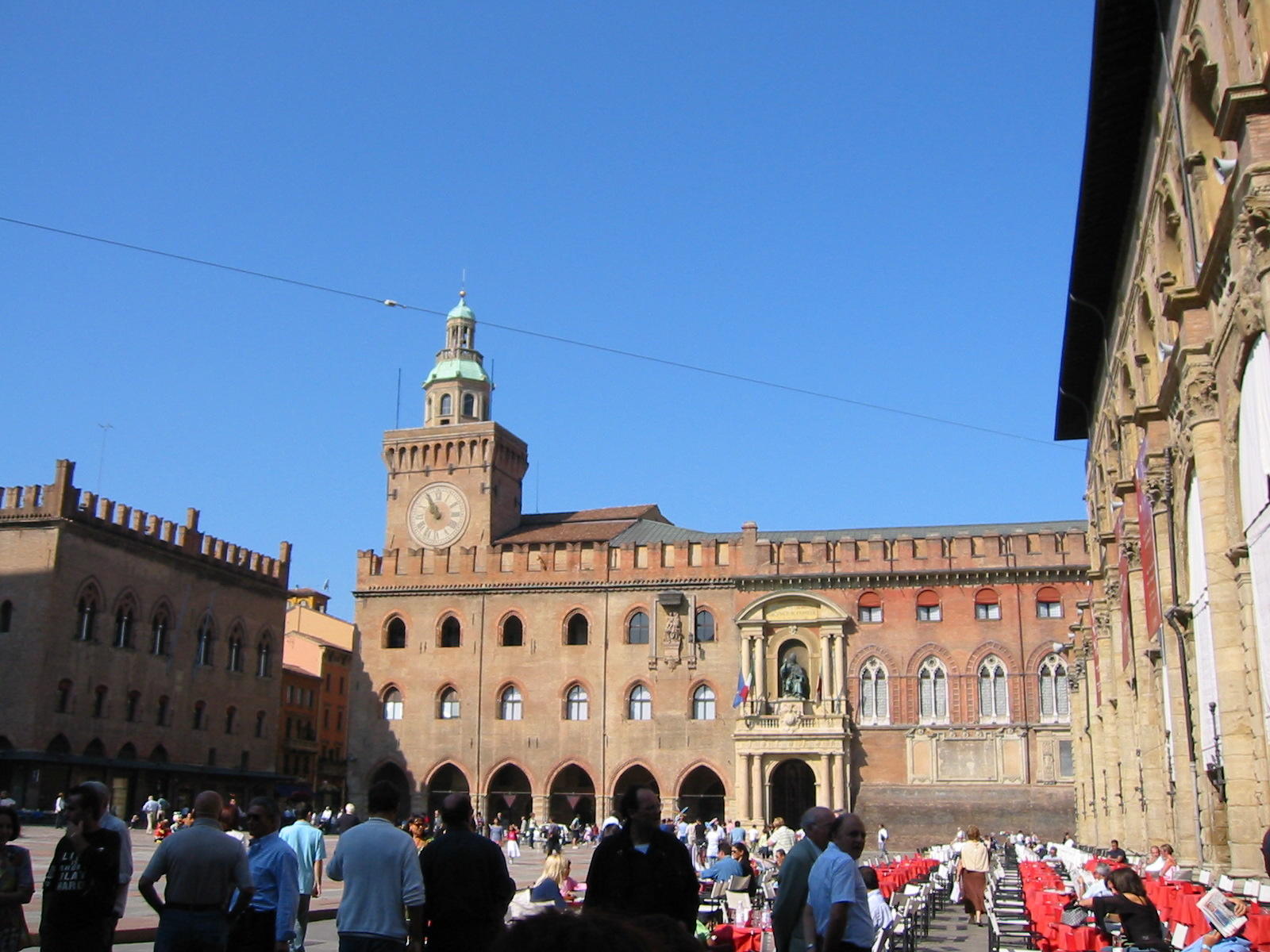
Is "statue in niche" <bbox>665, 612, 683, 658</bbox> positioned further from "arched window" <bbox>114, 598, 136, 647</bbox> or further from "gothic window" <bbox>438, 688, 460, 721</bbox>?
"arched window" <bbox>114, 598, 136, 647</bbox>

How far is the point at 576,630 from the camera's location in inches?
1754

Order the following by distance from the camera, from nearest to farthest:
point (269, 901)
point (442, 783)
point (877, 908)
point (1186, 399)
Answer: point (269, 901) → point (877, 908) → point (1186, 399) → point (442, 783)

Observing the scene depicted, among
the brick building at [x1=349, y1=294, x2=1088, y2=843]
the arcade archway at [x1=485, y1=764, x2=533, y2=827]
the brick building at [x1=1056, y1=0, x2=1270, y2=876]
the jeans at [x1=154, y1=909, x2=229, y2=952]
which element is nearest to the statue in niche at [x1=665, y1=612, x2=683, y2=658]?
the brick building at [x1=349, y1=294, x2=1088, y2=843]

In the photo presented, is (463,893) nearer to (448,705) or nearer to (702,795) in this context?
(702,795)

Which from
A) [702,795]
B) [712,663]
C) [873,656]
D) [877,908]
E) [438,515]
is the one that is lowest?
[877,908]

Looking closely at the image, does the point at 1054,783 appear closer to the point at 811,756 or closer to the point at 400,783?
the point at 811,756

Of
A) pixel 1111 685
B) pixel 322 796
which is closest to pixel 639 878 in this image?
pixel 1111 685

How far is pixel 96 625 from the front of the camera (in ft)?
127

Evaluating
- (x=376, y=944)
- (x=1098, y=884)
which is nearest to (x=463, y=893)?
(x=376, y=944)

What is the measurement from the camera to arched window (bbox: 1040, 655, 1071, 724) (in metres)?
39.3

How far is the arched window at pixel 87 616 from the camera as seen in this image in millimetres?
38062

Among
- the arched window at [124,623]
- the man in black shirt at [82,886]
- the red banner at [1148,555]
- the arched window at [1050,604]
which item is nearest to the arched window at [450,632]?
the arched window at [124,623]

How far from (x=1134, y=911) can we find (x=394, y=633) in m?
39.6

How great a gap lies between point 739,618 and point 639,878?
36136 mm
